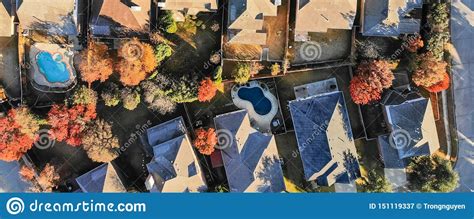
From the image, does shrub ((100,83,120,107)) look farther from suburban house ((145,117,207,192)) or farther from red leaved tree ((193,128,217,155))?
red leaved tree ((193,128,217,155))

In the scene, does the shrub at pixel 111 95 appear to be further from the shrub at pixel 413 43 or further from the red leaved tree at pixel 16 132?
the shrub at pixel 413 43

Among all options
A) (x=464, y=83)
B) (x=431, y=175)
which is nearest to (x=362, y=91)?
(x=431, y=175)

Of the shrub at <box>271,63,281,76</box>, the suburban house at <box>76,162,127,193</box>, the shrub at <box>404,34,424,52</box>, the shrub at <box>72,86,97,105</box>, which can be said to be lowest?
the suburban house at <box>76,162,127,193</box>

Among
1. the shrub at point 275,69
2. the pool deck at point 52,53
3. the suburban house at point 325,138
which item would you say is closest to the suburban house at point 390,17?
the suburban house at point 325,138

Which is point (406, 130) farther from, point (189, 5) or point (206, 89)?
point (189, 5)

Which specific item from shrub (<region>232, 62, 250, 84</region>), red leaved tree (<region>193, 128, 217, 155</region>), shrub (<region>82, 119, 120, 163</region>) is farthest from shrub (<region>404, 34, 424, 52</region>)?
shrub (<region>82, 119, 120, 163</region>)
